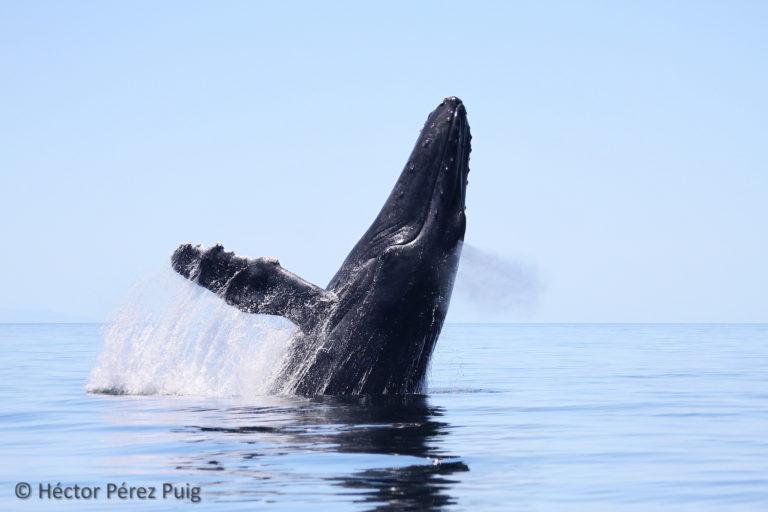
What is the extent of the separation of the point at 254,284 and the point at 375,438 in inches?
167

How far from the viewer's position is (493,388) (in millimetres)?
20609

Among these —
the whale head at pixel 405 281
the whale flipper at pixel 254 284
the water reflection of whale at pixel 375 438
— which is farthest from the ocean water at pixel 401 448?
the whale flipper at pixel 254 284

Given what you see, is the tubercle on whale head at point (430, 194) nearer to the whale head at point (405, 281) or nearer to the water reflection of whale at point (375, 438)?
the whale head at point (405, 281)

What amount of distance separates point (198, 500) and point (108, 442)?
13.5 feet

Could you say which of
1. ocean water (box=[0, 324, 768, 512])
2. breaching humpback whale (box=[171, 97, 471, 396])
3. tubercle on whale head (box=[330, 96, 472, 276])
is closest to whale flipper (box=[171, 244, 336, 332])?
breaching humpback whale (box=[171, 97, 471, 396])

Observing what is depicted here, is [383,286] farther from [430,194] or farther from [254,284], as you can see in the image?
[254,284]

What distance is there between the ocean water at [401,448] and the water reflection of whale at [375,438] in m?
0.03

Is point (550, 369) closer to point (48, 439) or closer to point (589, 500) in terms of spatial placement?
point (48, 439)

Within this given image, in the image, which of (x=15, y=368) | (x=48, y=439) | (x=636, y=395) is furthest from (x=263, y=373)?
(x=15, y=368)

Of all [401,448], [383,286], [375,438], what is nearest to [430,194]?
[383,286]

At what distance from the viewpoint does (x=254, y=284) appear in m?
15.4

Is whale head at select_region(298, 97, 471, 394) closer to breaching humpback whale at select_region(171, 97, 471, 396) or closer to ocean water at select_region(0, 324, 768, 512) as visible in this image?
breaching humpback whale at select_region(171, 97, 471, 396)

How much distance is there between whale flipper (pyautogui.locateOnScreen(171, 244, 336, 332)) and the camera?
1532cm

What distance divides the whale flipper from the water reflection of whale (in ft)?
4.30
